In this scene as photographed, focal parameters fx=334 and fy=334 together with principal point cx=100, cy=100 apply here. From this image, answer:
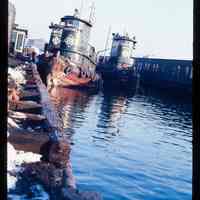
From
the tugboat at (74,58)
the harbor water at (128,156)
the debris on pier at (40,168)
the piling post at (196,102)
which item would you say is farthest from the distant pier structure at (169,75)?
the piling post at (196,102)

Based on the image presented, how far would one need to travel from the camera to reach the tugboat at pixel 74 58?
23.9m

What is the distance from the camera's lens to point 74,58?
29.3 meters

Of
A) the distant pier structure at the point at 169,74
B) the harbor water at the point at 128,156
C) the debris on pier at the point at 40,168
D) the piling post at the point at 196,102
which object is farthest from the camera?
the distant pier structure at the point at 169,74

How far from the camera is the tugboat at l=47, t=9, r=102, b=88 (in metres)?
23.9

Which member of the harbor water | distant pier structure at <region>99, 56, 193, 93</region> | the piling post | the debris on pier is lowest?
the harbor water

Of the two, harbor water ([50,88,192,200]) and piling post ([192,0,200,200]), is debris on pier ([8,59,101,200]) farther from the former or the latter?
piling post ([192,0,200,200])

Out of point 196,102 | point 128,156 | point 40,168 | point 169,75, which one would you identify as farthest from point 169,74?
point 196,102

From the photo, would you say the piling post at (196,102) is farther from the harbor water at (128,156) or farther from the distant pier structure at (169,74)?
the distant pier structure at (169,74)

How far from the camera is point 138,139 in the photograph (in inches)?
493

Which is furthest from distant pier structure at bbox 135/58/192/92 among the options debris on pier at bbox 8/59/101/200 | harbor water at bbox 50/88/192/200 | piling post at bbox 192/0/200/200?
piling post at bbox 192/0/200/200

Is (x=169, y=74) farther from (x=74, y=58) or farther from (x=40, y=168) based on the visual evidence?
(x=40, y=168)

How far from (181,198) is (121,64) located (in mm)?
33505

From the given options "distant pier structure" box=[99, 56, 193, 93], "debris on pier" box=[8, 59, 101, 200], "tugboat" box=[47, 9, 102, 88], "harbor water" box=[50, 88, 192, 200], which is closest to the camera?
"debris on pier" box=[8, 59, 101, 200]

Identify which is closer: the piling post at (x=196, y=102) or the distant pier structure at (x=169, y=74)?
the piling post at (x=196, y=102)
